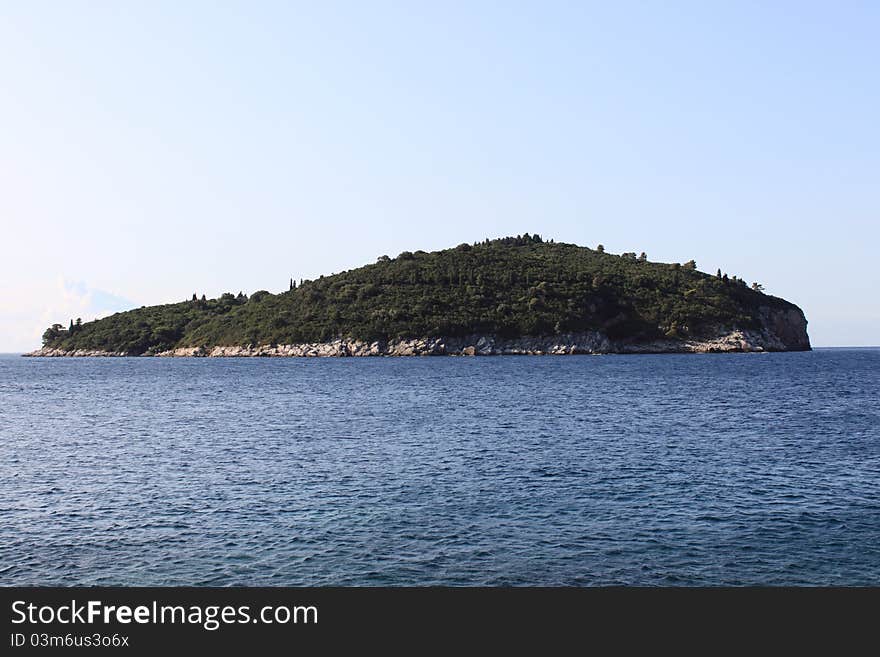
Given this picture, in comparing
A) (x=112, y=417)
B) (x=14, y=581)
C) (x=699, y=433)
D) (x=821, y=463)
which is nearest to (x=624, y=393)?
(x=699, y=433)

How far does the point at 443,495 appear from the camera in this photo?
3200cm

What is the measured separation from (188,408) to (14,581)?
51945mm

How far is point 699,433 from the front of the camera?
52.4 meters

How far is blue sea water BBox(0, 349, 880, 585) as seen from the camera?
22.4m

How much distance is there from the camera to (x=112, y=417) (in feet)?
211

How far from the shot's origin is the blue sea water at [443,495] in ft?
73.6

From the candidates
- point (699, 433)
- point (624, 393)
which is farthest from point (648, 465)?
point (624, 393)
